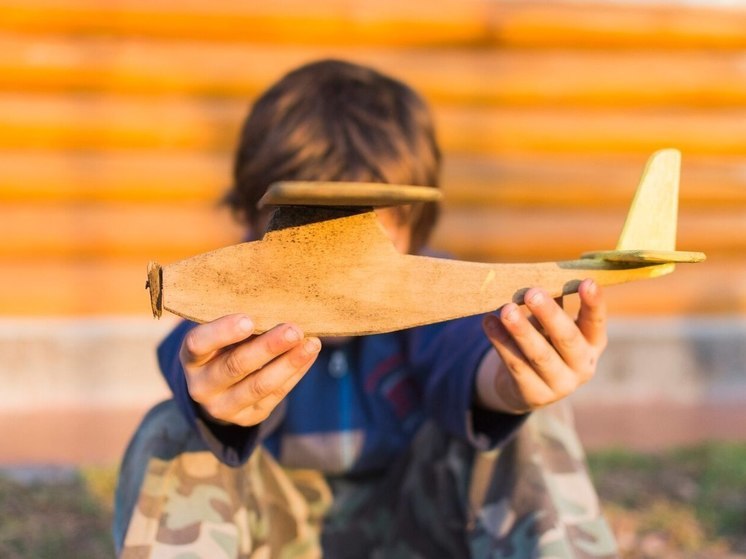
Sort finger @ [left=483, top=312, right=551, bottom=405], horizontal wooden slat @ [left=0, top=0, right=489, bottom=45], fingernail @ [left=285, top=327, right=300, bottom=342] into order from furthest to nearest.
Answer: horizontal wooden slat @ [left=0, top=0, right=489, bottom=45] → finger @ [left=483, top=312, right=551, bottom=405] → fingernail @ [left=285, top=327, right=300, bottom=342]

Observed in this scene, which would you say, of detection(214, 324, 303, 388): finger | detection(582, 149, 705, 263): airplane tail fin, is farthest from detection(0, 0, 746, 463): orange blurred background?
detection(214, 324, 303, 388): finger

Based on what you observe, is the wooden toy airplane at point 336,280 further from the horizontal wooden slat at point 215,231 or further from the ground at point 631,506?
the horizontal wooden slat at point 215,231

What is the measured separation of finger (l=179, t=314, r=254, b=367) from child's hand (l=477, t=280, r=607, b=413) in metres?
0.44

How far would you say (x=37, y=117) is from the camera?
12.2 feet

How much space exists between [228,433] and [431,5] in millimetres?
2620

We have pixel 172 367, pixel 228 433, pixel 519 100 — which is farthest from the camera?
pixel 519 100

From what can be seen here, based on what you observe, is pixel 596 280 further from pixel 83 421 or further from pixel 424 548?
pixel 83 421

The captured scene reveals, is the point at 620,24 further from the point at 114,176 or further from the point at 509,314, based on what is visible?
the point at 509,314

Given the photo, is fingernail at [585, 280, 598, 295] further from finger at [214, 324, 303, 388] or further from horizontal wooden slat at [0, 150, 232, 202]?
horizontal wooden slat at [0, 150, 232, 202]

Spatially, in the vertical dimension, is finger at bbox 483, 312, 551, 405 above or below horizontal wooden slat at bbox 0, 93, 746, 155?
below

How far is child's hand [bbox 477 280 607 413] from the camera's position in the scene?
4.88ft

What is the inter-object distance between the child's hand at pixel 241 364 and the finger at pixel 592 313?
0.48 meters

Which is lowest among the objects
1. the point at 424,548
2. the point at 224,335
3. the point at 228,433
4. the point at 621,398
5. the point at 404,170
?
the point at 621,398

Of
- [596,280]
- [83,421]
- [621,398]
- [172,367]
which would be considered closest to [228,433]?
[172,367]
